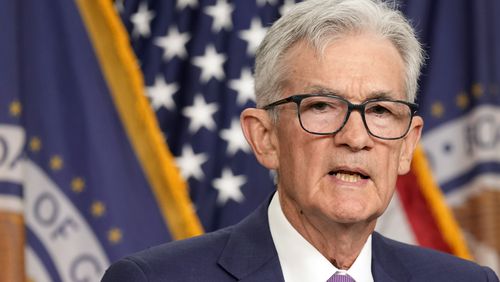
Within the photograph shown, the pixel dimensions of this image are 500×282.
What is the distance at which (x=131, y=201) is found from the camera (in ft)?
11.3

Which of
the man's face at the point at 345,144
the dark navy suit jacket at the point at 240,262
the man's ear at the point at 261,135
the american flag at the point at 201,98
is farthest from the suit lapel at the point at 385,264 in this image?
the american flag at the point at 201,98

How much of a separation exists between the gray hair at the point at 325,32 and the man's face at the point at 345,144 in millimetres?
20

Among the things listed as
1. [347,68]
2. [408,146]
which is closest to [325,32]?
[347,68]

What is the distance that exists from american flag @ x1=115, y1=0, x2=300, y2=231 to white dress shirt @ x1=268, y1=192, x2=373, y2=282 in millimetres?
1384

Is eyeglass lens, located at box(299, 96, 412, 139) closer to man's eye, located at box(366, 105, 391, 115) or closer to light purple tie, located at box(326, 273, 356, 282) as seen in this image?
man's eye, located at box(366, 105, 391, 115)

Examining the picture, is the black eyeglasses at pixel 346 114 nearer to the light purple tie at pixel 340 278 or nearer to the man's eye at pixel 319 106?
the man's eye at pixel 319 106

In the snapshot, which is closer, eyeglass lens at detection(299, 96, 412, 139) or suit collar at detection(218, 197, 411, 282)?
eyeglass lens at detection(299, 96, 412, 139)

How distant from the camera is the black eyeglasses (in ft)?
6.19

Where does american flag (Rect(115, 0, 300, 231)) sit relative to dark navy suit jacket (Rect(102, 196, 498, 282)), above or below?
below

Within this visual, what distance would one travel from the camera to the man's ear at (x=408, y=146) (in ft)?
6.71

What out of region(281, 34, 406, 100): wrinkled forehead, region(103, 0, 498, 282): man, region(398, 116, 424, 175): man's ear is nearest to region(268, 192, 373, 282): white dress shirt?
region(103, 0, 498, 282): man

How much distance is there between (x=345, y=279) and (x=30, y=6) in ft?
5.97

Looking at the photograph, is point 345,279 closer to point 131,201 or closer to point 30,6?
point 131,201

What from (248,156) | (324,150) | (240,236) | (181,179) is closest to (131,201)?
(181,179)
